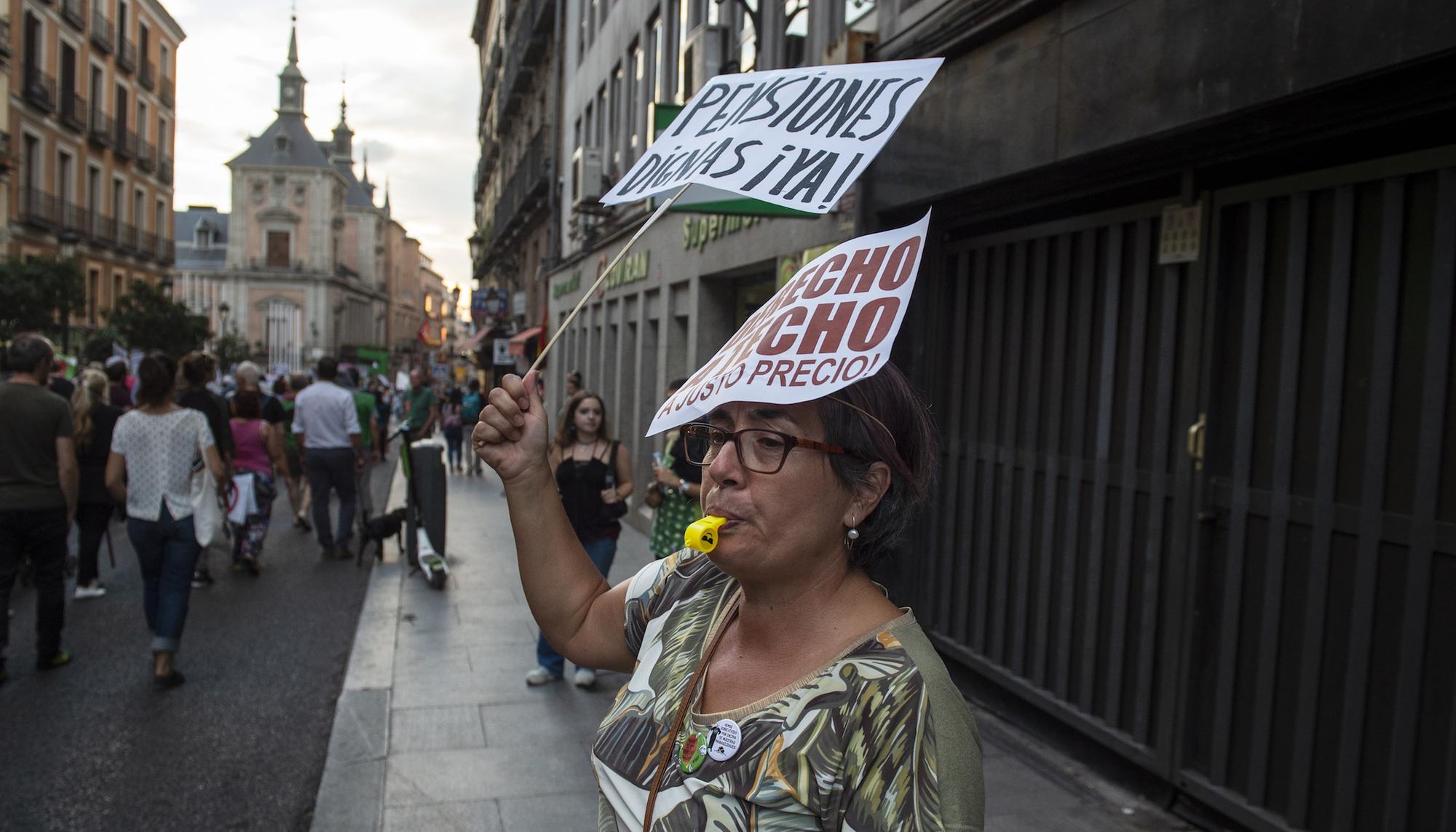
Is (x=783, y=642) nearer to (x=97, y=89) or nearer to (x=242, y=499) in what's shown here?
(x=242, y=499)

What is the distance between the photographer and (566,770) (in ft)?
16.7

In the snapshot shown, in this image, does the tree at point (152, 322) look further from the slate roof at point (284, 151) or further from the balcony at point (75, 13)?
the slate roof at point (284, 151)

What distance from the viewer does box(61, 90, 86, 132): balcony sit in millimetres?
38312

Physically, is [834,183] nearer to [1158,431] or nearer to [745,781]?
[745,781]

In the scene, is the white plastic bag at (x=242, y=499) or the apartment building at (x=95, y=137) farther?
the apartment building at (x=95, y=137)

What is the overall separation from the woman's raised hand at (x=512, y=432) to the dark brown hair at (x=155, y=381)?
4.96 m

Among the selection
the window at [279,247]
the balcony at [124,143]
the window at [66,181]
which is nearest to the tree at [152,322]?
the window at [66,181]

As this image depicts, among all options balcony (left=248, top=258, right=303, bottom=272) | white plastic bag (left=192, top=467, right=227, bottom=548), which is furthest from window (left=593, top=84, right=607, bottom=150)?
balcony (left=248, top=258, right=303, bottom=272)

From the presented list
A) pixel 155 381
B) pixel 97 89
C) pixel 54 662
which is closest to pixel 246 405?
pixel 54 662

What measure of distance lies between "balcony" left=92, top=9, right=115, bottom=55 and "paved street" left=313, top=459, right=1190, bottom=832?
40.5m

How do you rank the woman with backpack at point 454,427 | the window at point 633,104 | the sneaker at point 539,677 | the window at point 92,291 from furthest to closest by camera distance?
the window at point 92,291
the woman with backpack at point 454,427
the window at point 633,104
the sneaker at point 539,677

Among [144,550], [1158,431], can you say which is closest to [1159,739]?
[1158,431]

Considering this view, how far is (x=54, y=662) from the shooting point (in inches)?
262

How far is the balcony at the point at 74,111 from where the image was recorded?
126 ft
